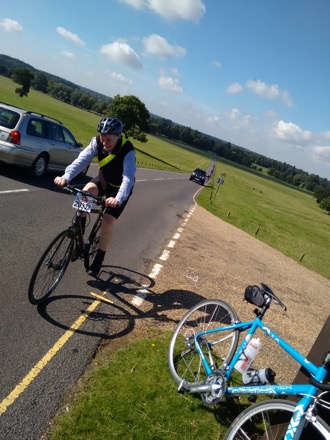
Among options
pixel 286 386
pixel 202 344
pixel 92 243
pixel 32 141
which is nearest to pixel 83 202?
pixel 92 243

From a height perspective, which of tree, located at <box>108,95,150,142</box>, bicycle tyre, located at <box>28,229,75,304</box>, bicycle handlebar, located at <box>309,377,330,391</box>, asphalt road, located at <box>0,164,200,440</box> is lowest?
asphalt road, located at <box>0,164,200,440</box>

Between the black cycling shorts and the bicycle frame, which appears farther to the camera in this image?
the black cycling shorts

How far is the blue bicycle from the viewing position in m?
2.41

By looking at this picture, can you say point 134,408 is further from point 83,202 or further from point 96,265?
point 96,265

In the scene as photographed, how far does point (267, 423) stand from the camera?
8.52ft

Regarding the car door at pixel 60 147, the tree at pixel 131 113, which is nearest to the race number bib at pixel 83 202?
the car door at pixel 60 147

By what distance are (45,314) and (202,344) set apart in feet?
6.43

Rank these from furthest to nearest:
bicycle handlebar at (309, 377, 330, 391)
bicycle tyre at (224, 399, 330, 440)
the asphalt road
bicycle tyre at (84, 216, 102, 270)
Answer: bicycle tyre at (84, 216, 102, 270)
the asphalt road
bicycle tyre at (224, 399, 330, 440)
bicycle handlebar at (309, 377, 330, 391)

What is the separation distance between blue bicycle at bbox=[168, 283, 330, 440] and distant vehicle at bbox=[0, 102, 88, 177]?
8.30m

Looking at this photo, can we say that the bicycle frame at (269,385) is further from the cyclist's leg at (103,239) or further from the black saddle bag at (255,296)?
the cyclist's leg at (103,239)

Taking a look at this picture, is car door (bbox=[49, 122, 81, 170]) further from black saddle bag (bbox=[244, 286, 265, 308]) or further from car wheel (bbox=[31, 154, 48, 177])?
black saddle bag (bbox=[244, 286, 265, 308])

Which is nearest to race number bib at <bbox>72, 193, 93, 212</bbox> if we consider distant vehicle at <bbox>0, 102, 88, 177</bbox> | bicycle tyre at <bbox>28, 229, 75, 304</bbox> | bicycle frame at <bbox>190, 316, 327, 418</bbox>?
bicycle tyre at <bbox>28, 229, 75, 304</bbox>

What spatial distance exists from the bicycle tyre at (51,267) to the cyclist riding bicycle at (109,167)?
0.51m

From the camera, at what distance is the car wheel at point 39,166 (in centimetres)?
1117
